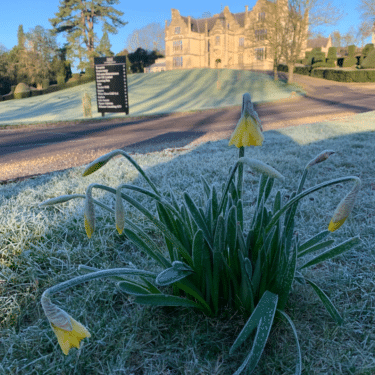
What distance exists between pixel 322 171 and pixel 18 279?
3.40 metres

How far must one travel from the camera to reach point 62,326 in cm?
93

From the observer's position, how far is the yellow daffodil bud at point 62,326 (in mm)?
910

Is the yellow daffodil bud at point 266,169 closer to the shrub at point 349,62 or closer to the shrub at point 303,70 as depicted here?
the shrub at point 303,70

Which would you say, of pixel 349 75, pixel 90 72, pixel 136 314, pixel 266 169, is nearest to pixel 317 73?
pixel 349 75

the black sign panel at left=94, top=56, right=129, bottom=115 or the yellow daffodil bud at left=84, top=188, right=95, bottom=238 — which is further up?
the black sign panel at left=94, top=56, right=129, bottom=115

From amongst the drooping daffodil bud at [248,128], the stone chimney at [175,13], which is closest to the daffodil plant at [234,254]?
the drooping daffodil bud at [248,128]

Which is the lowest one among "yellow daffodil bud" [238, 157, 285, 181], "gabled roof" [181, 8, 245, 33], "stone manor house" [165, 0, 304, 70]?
"yellow daffodil bud" [238, 157, 285, 181]

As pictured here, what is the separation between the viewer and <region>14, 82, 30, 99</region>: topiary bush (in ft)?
98.8

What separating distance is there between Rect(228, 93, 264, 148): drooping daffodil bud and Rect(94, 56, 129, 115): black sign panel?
45.7 ft

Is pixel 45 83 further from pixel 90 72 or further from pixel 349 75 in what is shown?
pixel 349 75

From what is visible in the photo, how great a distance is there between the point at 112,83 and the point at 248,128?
1430 cm

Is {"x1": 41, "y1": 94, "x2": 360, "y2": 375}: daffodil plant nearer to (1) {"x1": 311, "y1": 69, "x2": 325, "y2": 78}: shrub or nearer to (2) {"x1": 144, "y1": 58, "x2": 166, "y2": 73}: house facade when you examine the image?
(1) {"x1": 311, "y1": 69, "x2": 325, "y2": 78}: shrub

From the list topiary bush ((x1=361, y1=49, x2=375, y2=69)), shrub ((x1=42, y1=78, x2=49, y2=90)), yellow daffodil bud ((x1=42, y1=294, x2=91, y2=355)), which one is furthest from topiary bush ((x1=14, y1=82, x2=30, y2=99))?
yellow daffodil bud ((x1=42, y1=294, x2=91, y2=355))

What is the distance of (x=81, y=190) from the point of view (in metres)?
3.38
